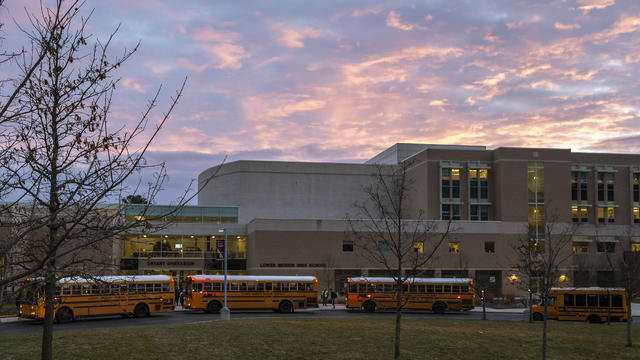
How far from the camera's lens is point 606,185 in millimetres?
80875

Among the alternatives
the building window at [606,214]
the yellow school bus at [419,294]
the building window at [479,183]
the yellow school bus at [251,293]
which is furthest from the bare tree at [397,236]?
the building window at [606,214]

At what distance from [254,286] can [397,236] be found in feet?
84.2

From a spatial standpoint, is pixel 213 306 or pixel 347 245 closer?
pixel 213 306

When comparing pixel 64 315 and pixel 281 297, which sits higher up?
pixel 281 297

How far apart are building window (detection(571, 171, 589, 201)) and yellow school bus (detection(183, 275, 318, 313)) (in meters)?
50.9

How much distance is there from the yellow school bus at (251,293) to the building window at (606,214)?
53.6 metres

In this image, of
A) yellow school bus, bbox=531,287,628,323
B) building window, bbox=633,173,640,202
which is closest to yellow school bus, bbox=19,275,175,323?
yellow school bus, bbox=531,287,628,323

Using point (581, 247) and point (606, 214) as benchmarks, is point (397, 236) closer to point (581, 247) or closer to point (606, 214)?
point (581, 247)

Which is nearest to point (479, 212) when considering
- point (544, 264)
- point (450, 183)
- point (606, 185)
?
point (450, 183)

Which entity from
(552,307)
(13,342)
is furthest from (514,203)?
(13,342)

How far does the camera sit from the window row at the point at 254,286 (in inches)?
1633

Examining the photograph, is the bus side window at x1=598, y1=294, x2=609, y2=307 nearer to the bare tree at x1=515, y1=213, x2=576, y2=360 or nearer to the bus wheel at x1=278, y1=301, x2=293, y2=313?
the bare tree at x1=515, y1=213, x2=576, y2=360

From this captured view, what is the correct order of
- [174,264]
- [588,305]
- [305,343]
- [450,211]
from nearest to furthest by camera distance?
[305,343], [588,305], [174,264], [450,211]

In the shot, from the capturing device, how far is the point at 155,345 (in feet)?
68.5
